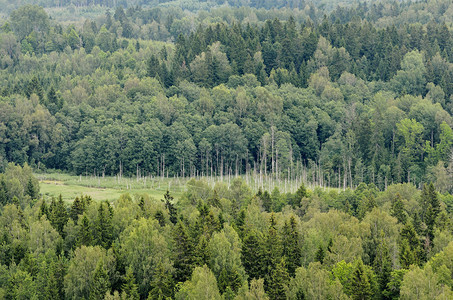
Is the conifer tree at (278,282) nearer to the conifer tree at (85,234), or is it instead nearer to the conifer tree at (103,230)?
the conifer tree at (103,230)

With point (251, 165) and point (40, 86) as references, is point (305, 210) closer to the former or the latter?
point (251, 165)

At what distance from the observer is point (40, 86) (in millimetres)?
190500

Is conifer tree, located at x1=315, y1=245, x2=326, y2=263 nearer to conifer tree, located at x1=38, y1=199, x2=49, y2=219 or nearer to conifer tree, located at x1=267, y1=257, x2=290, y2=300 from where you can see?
conifer tree, located at x1=267, y1=257, x2=290, y2=300

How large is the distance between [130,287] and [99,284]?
3454 mm

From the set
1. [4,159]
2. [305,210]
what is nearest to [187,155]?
[4,159]

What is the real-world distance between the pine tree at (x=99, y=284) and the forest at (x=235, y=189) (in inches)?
6.9

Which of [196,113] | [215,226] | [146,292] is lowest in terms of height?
[146,292]

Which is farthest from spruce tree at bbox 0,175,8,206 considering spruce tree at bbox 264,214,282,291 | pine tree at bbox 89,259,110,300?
spruce tree at bbox 264,214,282,291

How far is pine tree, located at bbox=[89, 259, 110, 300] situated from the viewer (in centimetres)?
8344

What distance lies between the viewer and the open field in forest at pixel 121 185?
445 ft

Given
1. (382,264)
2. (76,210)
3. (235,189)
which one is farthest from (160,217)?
(382,264)

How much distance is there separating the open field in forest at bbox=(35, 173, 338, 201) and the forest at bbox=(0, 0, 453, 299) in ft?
5.73

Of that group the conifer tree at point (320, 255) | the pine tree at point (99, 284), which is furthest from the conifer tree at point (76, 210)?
the conifer tree at point (320, 255)

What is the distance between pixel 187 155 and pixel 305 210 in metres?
49.3
